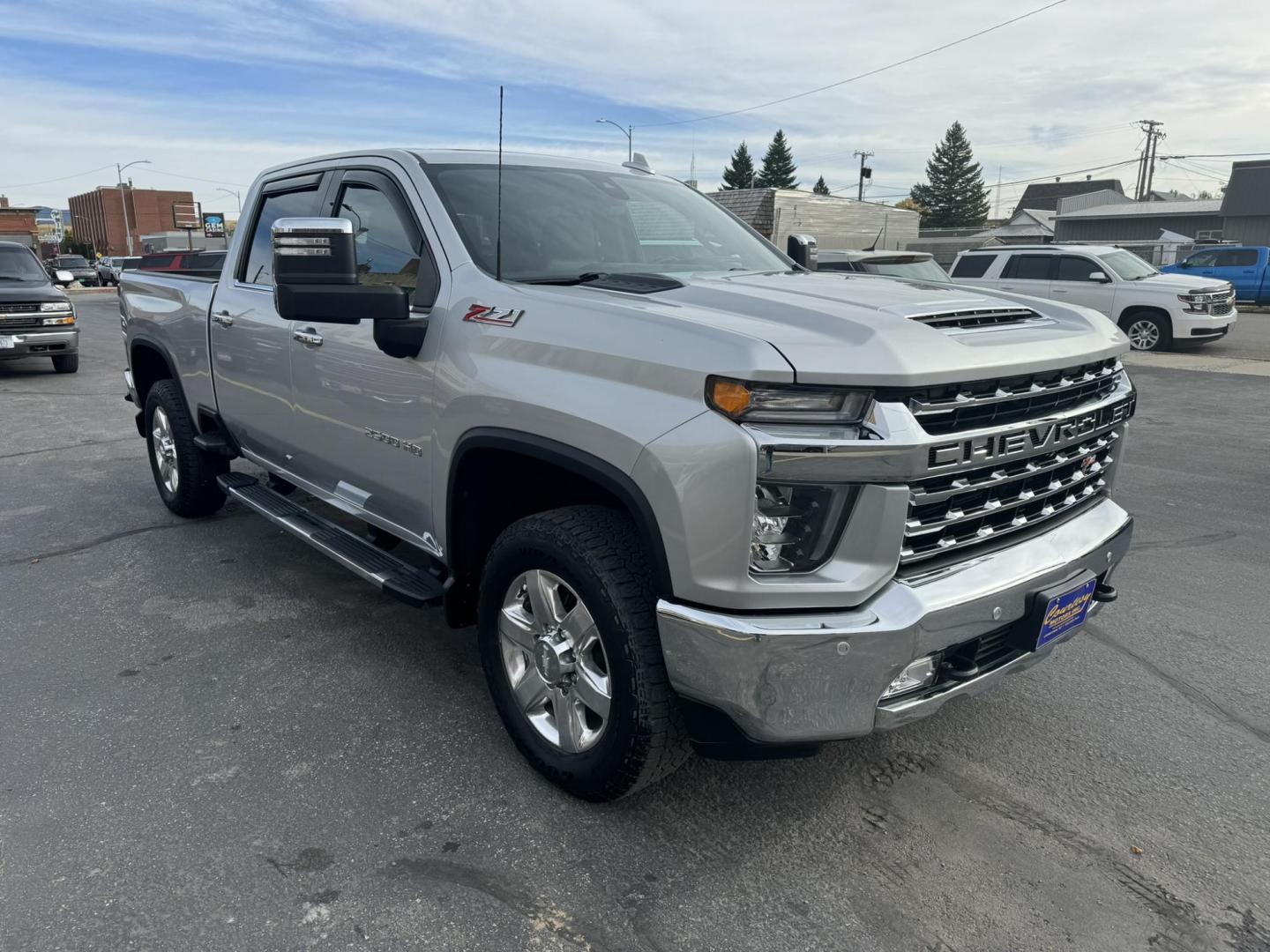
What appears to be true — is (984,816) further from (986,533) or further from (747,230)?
(747,230)

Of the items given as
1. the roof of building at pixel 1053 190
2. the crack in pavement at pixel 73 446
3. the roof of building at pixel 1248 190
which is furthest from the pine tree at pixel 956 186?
the crack in pavement at pixel 73 446

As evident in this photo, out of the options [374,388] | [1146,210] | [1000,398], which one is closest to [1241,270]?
[1000,398]

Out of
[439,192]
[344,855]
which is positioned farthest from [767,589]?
[439,192]

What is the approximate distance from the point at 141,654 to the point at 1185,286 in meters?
15.8

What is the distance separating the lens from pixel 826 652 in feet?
7.21

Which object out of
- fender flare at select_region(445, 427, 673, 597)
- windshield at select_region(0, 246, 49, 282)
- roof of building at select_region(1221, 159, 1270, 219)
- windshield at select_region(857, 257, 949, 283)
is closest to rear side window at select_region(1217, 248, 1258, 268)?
windshield at select_region(857, 257, 949, 283)

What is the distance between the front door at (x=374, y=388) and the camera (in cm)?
324

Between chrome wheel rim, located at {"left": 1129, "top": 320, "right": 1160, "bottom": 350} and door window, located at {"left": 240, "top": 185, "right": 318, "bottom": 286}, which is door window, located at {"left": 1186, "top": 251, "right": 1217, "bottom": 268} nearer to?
chrome wheel rim, located at {"left": 1129, "top": 320, "right": 1160, "bottom": 350}

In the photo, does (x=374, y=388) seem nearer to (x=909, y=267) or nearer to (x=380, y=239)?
(x=380, y=239)

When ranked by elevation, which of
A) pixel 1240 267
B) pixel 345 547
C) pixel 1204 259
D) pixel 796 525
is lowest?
pixel 345 547

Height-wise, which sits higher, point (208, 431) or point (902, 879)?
point (208, 431)

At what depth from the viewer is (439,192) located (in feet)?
11.1

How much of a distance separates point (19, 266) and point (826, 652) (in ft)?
49.0

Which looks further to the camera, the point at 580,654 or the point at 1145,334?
the point at 1145,334
